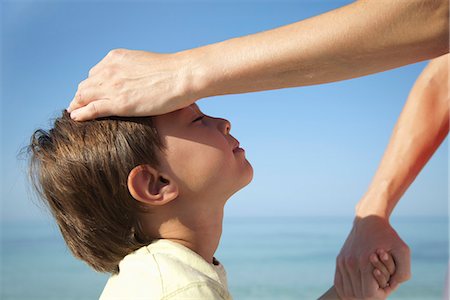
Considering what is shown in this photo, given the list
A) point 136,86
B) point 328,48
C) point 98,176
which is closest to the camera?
point 328,48

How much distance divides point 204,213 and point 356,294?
0.54 metres

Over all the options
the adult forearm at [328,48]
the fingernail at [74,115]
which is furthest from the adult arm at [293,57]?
the fingernail at [74,115]

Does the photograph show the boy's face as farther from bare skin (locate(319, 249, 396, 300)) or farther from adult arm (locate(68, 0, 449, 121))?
bare skin (locate(319, 249, 396, 300))

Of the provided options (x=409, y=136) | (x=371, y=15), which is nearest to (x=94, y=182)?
(x=371, y=15)

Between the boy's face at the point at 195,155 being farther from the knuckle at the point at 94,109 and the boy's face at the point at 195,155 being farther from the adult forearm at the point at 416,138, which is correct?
the adult forearm at the point at 416,138

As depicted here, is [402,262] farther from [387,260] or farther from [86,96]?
[86,96]

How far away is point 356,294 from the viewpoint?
1635 millimetres

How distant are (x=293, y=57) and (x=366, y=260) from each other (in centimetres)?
74

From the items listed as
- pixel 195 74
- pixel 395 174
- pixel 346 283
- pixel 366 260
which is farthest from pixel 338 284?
pixel 195 74

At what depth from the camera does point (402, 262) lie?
158 cm

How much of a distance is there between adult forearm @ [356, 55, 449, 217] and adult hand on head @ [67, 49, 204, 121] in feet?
2.65

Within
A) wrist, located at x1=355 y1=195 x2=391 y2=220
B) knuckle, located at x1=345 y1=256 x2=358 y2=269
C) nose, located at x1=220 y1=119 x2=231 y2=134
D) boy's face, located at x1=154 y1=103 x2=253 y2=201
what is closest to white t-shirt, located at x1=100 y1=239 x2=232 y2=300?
boy's face, located at x1=154 y1=103 x2=253 y2=201

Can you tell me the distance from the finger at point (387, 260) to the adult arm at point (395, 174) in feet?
0.06

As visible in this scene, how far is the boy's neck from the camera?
56.7 inches
